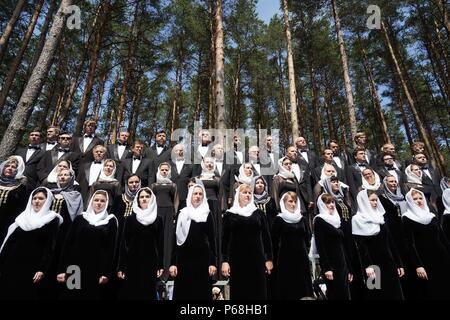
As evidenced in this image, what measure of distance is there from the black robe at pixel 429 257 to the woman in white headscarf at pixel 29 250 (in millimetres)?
4637

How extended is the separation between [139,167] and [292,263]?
11.4 feet

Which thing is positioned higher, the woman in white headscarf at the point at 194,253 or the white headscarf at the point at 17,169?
the white headscarf at the point at 17,169

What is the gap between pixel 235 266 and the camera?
364 centimetres

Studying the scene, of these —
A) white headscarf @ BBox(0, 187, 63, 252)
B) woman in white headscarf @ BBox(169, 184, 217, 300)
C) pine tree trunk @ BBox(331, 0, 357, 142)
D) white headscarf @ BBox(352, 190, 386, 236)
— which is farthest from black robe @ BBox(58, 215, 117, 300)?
pine tree trunk @ BBox(331, 0, 357, 142)

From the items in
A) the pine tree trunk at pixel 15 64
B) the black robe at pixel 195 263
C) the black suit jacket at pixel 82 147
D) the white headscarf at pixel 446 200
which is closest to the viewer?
the black robe at pixel 195 263

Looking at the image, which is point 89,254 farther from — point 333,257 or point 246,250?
point 333,257

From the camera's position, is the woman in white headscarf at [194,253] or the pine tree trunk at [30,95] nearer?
the woman in white headscarf at [194,253]

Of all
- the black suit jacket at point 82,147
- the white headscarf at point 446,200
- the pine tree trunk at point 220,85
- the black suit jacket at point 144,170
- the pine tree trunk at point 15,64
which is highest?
the pine tree trunk at point 15,64

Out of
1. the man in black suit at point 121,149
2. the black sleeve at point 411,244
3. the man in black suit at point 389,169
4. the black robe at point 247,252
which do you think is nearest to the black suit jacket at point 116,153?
the man in black suit at point 121,149

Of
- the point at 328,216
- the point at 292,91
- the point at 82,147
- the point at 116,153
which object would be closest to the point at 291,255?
the point at 328,216

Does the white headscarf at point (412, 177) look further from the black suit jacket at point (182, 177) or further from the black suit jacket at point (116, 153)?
the black suit jacket at point (116, 153)

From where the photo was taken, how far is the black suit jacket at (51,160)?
16.8 feet

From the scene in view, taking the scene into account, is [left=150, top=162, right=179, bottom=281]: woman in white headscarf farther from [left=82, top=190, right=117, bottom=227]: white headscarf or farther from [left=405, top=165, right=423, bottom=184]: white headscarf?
[left=405, top=165, right=423, bottom=184]: white headscarf

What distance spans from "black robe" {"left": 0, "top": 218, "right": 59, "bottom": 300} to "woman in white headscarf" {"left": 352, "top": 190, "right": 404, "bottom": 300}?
3.86m
